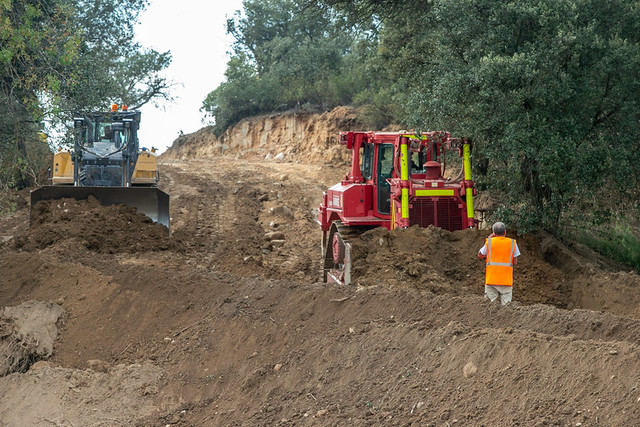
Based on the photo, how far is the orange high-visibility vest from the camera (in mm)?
8117

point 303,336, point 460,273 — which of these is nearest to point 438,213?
point 460,273

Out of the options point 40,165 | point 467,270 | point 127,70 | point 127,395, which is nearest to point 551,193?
point 467,270

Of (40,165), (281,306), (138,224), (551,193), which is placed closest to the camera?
(281,306)

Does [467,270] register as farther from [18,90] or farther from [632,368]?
[18,90]

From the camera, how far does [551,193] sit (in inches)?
499

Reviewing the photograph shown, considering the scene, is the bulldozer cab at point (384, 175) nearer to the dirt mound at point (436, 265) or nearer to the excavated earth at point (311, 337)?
the dirt mound at point (436, 265)

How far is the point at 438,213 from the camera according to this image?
10555 mm

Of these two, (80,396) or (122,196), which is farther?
(122,196)

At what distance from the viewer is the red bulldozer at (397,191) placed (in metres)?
10.4


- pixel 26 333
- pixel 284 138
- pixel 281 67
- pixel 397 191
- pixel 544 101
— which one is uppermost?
pixel 281 67

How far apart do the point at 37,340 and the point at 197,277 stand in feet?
6.90

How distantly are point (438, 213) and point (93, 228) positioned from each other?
250 inches

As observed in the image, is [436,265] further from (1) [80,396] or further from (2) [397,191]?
(1) [80,396]

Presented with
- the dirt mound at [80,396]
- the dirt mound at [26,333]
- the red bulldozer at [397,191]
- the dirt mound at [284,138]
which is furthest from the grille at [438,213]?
the dirt mound at [284,138]
